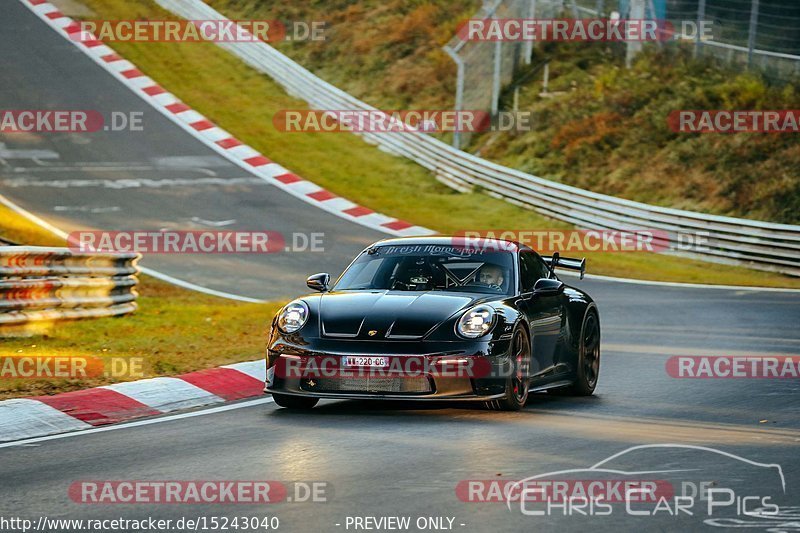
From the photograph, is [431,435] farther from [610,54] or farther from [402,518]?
[610,54]

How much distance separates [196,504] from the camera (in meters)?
6.98

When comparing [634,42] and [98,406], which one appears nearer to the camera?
[98,406]

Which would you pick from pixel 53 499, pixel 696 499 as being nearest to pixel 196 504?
pixel 53 499

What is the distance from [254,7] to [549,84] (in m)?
13.7

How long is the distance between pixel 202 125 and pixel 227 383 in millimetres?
24908

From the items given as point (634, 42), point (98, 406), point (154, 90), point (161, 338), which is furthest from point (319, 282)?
point (154, 90)

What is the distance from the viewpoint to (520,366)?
410 inches

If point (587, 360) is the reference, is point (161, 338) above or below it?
below

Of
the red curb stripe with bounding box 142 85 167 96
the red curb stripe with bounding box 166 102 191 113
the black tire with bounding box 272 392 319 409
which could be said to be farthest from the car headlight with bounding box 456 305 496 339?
the red curb stripe with bounding box 142 85 167 96

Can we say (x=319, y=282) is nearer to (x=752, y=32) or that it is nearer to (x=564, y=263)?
(x=564, y=263)

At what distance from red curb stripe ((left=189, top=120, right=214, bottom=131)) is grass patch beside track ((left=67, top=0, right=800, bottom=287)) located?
43 cm

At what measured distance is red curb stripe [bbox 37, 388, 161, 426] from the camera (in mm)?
9875

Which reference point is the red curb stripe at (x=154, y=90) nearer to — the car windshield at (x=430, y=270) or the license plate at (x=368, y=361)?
the car windshield at (x=430, y=270)

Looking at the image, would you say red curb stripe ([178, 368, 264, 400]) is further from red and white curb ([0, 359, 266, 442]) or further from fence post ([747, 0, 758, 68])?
fence post ([747, 0, 758, 68])
